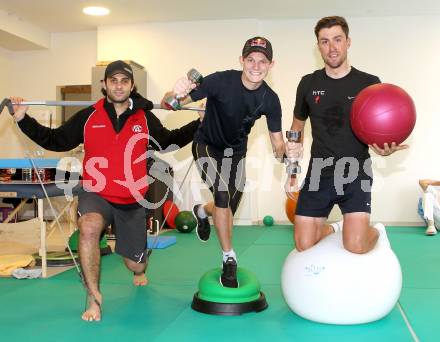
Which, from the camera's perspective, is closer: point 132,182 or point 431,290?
point 132,182

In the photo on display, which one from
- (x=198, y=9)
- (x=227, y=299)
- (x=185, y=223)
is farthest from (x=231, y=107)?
(x=198, y=9)

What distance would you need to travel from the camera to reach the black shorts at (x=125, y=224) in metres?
3.68

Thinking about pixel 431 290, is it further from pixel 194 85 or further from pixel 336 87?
pixel 194 85

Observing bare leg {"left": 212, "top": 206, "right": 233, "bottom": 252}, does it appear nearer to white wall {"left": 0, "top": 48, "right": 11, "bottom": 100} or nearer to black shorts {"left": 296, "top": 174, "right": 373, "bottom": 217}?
black shorts {"left": 296, "top": 174, "right": 373, "bottom": 217}

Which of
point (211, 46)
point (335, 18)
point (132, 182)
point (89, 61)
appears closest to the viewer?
point (335, 18)

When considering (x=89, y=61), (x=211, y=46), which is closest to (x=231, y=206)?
(x=211, y=46)

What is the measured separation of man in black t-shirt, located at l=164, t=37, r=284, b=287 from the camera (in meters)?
3.48

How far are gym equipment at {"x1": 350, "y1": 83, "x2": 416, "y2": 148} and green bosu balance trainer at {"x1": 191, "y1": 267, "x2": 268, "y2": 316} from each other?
4.42 feet

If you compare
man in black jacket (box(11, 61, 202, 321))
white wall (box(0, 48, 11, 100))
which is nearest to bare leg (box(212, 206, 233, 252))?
man in black jacket (box(11, 61, 202, 321))

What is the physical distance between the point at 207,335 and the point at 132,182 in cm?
124

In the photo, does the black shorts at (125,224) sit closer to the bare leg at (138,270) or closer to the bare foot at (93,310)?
the bare leg at (138,270)

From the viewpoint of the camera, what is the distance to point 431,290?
4.23m

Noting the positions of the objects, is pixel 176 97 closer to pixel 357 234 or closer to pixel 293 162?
A: pixel 293 162

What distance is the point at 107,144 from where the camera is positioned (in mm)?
3754
